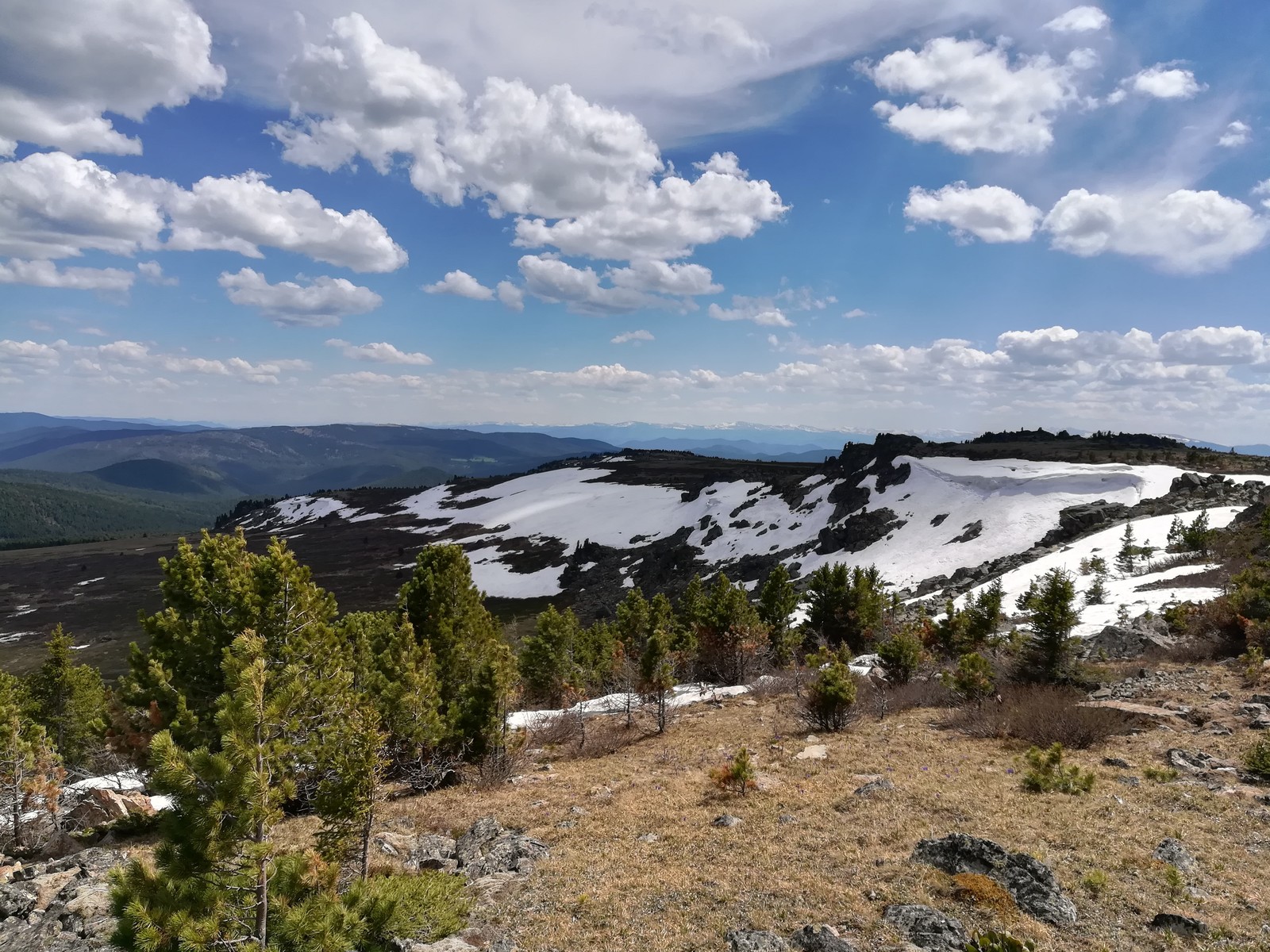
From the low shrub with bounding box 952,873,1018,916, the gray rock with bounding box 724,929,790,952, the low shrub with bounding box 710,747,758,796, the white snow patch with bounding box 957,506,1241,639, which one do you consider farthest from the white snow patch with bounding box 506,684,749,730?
the low shrub with bounding box 952,873,1018,916

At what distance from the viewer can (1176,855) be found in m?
9.70

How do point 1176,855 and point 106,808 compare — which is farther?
point 106,808

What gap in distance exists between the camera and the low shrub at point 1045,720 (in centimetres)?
1574

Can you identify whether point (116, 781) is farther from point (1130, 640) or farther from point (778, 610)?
point (1130, 640)

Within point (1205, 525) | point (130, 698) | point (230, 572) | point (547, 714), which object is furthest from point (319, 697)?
point (1205, 525)

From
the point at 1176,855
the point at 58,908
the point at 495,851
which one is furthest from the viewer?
the point at 495,851

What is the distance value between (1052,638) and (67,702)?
4890cm

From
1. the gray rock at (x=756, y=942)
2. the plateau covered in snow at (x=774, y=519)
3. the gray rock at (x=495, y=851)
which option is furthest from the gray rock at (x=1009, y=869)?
→ the plateau covered in snow at (x=774, y=519)

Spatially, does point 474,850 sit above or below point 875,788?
below

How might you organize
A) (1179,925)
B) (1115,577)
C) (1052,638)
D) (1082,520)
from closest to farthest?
(1179,925), (1052,638), (1115,577), (1082,520)

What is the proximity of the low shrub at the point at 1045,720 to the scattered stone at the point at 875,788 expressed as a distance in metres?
4.05

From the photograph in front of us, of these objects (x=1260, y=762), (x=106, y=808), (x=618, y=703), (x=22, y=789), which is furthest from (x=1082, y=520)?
(x=22, y=789)

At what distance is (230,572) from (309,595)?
2188 millimetres

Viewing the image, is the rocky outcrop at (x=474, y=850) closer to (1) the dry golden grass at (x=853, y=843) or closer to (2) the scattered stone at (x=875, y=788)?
(1) the dry golden grass at (x=853, y=843)
